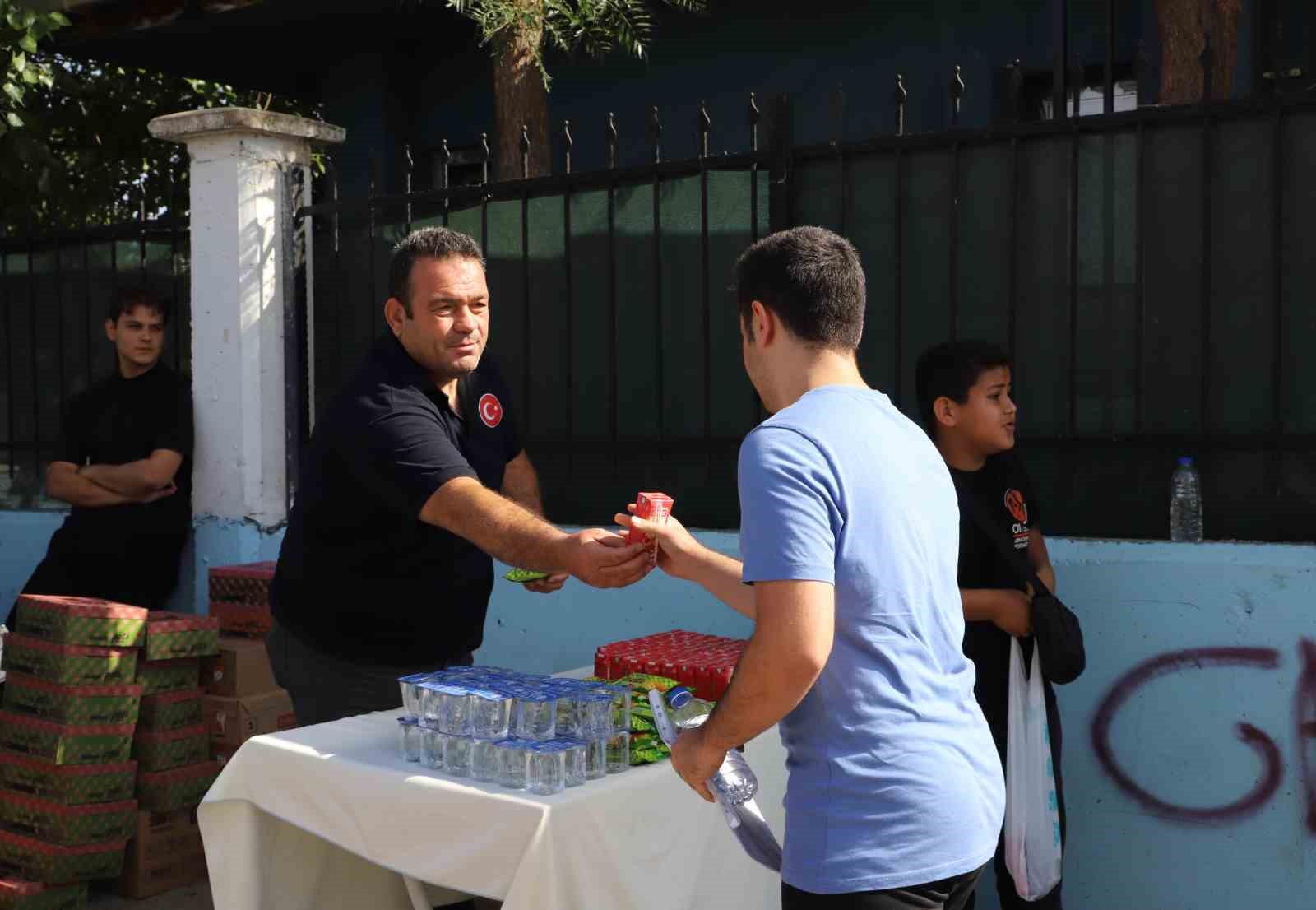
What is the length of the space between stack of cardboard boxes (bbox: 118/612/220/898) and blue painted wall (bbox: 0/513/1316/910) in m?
2.86

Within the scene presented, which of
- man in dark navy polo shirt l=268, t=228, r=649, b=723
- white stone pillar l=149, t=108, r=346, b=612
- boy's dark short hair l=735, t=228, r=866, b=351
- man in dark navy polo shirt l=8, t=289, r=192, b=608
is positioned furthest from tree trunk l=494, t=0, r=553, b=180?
boy's dark short hair l=735, t=228, r=866, b=351

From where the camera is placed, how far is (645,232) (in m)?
4.84

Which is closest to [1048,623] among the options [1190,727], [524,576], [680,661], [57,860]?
[1190,727]

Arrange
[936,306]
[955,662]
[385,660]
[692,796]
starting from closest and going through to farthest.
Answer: [955,662], [692,796], [385,660], [936,306]

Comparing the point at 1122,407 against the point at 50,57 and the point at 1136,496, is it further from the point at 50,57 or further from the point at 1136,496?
the point at 50,57

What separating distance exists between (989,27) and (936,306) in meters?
4.36

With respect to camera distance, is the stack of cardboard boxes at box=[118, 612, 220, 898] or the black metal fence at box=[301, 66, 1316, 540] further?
the stack of cardboard boxes at box=[118, 612, 220, 898]

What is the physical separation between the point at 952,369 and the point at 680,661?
3.64 ft

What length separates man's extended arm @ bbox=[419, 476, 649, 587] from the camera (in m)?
2.63

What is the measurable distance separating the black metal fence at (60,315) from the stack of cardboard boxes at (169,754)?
1.87m

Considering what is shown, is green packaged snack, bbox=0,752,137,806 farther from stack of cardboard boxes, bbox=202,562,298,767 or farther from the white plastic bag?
the white plastic bag

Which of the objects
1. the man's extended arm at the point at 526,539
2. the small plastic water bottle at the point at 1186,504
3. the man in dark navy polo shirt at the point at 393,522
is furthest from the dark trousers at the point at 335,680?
the small plastic water bottle at the point at 1186,504

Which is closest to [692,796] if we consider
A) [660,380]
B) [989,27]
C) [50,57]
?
[660,380]

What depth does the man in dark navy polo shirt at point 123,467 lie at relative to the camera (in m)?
5.27
